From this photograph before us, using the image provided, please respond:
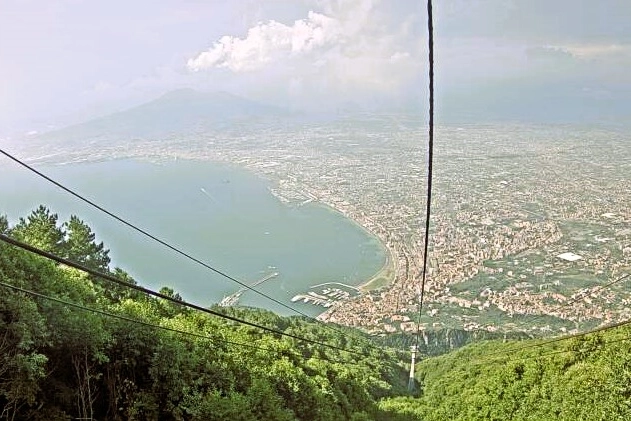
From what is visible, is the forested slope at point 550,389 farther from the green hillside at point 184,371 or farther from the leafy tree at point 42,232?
the leafy tree at point 42,232

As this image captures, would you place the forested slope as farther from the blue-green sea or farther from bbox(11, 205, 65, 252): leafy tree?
the blue-green sea

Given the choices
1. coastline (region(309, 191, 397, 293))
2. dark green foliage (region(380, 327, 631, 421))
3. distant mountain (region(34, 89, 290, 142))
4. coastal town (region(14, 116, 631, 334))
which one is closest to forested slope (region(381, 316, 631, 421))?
dark green foliage (region(380, 327, 631, 421))

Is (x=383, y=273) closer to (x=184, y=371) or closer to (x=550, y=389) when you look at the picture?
(x=550, y=389)

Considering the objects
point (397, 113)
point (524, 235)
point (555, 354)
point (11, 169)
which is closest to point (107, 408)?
point (555, 354)

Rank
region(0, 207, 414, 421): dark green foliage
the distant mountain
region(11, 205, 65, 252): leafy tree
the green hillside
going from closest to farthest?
region(0, 207, 414, 421): dark green foliage
the green hillside
region(11, 205, 65, 252): leafy tree
the distant mountain

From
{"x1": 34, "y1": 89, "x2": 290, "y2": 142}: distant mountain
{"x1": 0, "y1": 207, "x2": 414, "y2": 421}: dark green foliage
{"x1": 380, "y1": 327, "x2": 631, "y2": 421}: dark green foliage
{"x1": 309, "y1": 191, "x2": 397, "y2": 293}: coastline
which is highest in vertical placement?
{"x1": 34, "y1": 89, "x2": 290, "y2": 142}: distant mountain

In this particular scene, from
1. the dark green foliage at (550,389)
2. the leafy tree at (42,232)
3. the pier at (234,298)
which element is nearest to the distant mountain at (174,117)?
the pier at (234,298)

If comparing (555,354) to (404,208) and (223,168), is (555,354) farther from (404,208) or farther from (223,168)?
(223,168)
